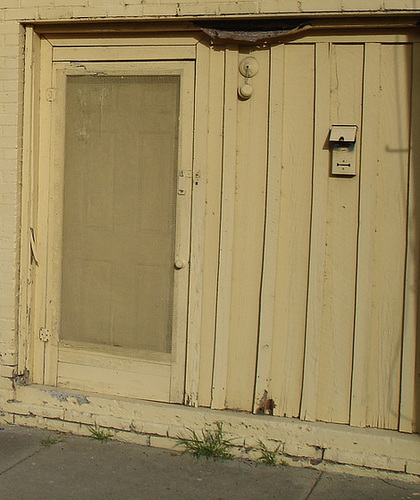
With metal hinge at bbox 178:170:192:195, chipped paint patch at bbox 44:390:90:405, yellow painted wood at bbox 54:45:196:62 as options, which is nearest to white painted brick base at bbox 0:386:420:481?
chipped paint patch at bbox 44:390:90:405

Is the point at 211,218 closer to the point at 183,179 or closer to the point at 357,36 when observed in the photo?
the point at 183,179

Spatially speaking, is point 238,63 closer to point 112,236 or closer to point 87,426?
point 112,236

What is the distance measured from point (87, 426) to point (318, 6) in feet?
10.1

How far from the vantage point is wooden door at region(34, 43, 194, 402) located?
4938 millimetres

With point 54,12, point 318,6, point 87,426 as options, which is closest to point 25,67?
point 54,12

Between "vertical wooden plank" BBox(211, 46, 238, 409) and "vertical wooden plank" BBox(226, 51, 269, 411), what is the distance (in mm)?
37

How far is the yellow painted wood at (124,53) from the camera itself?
4.89 metres

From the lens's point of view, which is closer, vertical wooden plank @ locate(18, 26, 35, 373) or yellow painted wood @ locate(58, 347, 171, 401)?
yellow painted wood @ locate(58, 347, 171, 401)

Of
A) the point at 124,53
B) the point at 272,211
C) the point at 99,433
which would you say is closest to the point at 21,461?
the point at 99,433

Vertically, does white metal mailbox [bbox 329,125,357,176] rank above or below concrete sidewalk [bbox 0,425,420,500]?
above

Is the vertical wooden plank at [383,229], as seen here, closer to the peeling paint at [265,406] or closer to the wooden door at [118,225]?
the peeling paint at [265,406]

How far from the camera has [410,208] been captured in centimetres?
448

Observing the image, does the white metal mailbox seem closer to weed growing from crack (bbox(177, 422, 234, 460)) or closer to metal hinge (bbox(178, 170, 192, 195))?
metal hinge (bbox(178, 170, 192, 195))

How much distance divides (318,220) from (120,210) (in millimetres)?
1354
